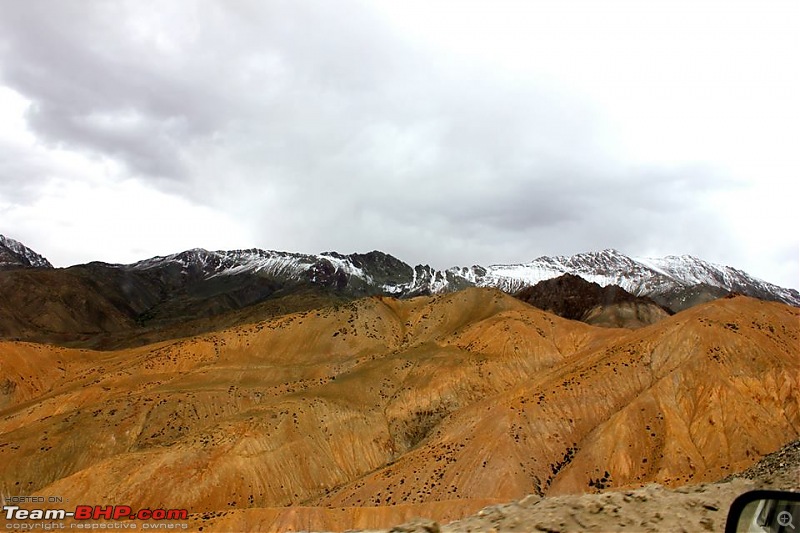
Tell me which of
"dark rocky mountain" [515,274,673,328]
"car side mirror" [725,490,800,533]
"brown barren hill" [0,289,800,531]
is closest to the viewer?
"car side mirror" [725,490,800,533]

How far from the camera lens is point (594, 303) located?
559 ft

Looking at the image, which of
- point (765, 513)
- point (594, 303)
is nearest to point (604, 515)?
point (765, 513)

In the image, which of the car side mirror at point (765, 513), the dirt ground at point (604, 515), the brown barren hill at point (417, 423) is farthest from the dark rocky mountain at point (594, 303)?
the car side mirror at point (765, 513)

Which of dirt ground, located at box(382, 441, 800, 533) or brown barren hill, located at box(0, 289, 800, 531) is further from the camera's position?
brown barren hill, located at box(0, 289, 800, 531)

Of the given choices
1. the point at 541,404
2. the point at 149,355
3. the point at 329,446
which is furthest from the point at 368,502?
the point at 149,355

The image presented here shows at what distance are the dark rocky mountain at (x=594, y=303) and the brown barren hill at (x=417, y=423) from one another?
8411cm

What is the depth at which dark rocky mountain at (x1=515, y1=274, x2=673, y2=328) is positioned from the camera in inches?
5897

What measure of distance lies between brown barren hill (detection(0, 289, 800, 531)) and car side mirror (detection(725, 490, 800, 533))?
32.1 m

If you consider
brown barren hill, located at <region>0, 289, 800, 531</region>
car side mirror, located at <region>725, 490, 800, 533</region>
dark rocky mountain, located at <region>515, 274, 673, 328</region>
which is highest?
dark rocky mountain, located at <region>515, 274, 673, 328</region>

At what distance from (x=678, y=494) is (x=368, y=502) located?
2928cm

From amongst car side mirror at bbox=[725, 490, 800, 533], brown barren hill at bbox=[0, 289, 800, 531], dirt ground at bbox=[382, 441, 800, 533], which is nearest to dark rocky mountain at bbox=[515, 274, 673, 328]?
brown barren hill at bbox=[0, 289, 800, 531]

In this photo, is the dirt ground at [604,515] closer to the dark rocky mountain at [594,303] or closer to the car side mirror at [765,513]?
the car side mirror at [765,513]

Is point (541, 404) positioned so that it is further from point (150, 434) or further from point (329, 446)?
point (150, 434)

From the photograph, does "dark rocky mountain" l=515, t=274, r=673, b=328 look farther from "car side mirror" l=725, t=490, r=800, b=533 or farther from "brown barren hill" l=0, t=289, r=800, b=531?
"car side mirror" l=725, t=490, r=800, b=533
